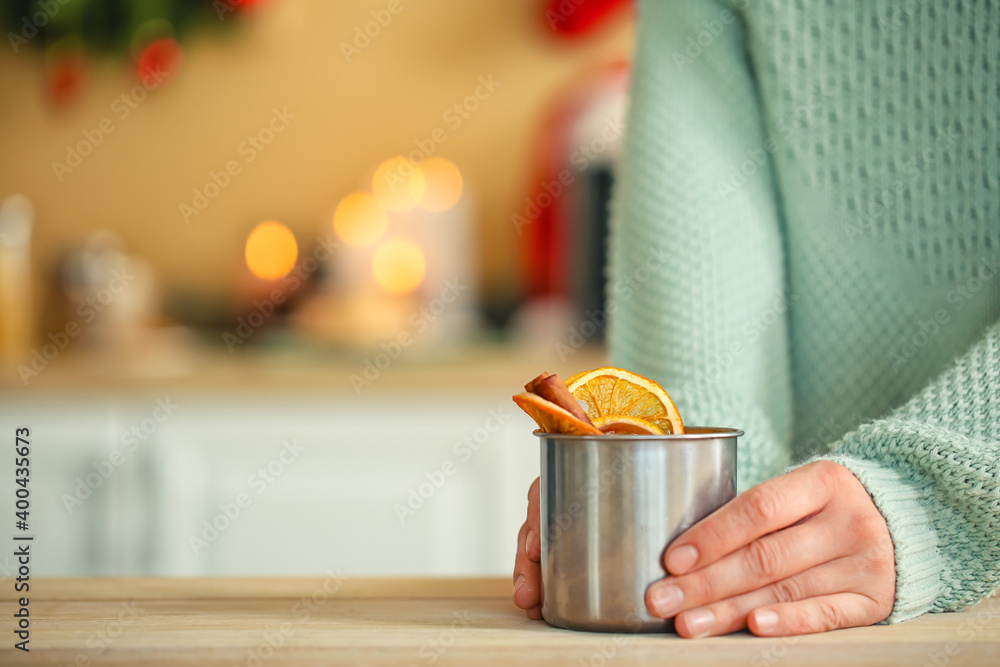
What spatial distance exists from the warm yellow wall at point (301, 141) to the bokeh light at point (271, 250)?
0.10 ft

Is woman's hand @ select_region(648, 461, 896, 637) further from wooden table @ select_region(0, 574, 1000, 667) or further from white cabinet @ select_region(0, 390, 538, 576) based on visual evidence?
white cabinet @ select_region(0, 390, 538, 576)

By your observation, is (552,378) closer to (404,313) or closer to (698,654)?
(698,654)

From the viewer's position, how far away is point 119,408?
1.59m

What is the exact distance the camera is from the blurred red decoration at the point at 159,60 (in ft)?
6.44

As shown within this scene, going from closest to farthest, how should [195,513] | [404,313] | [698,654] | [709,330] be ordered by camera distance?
[698,654]
[709,330]
[195,513]
[404,313]

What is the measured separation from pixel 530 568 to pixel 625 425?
105 mm

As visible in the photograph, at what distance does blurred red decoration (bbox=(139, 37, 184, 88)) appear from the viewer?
6.44 ft

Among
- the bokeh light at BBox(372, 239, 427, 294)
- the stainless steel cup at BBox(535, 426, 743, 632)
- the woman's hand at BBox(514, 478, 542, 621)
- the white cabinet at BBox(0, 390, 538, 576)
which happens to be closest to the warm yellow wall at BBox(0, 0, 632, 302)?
the bokeh light at BBox(372, 239, 427, 294)

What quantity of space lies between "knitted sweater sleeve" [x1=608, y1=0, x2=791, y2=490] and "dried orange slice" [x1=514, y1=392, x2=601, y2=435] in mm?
199

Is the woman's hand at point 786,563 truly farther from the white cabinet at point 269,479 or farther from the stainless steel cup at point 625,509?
the white cabinet at point 269,479

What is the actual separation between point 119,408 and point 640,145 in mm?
1157

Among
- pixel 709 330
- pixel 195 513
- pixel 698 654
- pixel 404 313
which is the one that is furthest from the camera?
pixel 404 313

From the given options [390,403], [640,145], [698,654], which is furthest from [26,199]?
[698,654]

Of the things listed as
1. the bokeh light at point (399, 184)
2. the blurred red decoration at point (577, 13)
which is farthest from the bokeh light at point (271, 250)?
the blurred red decoration at point (577, 13)
